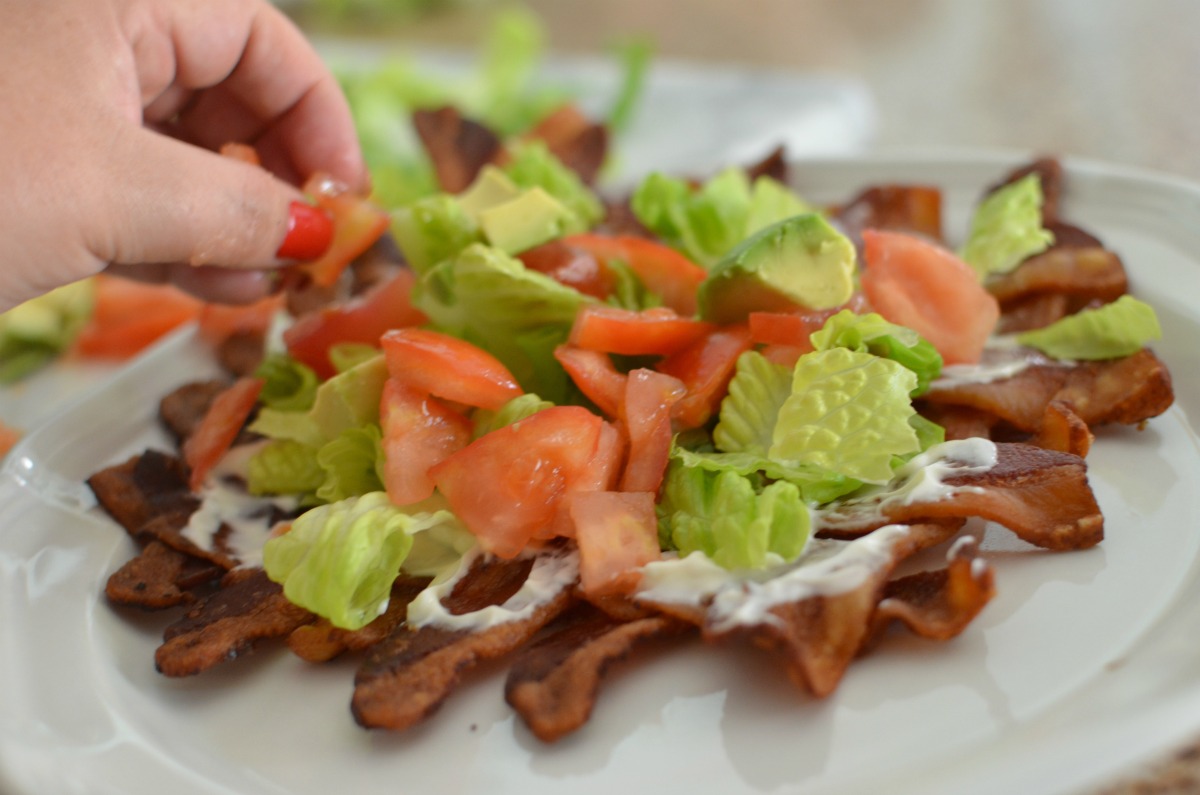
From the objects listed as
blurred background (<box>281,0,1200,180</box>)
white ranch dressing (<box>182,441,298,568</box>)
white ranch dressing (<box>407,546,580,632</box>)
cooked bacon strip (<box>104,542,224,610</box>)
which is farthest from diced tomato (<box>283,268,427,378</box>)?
blurred background (<box>281,0,1200,180</box>)

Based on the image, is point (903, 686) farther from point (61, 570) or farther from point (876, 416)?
point (61, 570)

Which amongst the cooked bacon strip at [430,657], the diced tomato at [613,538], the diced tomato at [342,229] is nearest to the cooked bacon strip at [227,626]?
the cooked bacon strip at [430,657]

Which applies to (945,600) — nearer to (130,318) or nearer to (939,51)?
(130,318)

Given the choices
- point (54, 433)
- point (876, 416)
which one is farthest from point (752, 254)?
point (54, 433)

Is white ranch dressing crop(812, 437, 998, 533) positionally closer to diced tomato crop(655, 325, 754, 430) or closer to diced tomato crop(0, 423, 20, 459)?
diced tomato crop(655, 325, 754, 430)

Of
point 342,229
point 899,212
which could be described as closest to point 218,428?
point 342,229

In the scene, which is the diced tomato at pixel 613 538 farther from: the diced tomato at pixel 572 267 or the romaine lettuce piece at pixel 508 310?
the diced tomato at pixel 572 267

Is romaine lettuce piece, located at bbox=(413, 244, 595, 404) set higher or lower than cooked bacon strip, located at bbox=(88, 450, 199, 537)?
higher
